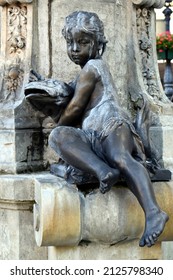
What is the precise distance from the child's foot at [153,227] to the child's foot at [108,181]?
29cm

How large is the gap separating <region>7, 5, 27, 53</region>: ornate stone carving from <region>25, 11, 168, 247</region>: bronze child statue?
752 millimetres

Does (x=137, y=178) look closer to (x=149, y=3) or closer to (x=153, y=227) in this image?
(x=153, y=227)

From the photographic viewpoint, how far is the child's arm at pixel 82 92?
13.8 feet

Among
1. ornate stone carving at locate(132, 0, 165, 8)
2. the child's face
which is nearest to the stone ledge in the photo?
the child's face

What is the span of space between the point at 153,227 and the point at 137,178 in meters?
0.29

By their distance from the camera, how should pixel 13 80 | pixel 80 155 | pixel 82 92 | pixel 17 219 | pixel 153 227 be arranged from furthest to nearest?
pixel 13 80 → pixel 17 219 → pixel 82 92 → pixel 80 155 → pixel 153 227

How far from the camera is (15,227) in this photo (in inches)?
184

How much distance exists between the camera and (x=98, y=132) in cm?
406

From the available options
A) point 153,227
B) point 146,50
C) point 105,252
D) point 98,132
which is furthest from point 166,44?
point 153,227

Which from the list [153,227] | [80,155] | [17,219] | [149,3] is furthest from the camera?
[149,3]

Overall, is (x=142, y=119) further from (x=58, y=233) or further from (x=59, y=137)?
(x=58, y=233)

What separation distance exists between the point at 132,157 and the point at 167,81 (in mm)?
6594

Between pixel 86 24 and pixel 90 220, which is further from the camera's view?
pixel 86 24

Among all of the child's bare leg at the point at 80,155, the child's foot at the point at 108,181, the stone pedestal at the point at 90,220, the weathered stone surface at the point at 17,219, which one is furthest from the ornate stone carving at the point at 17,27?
the child's foot at the point at 108,181
